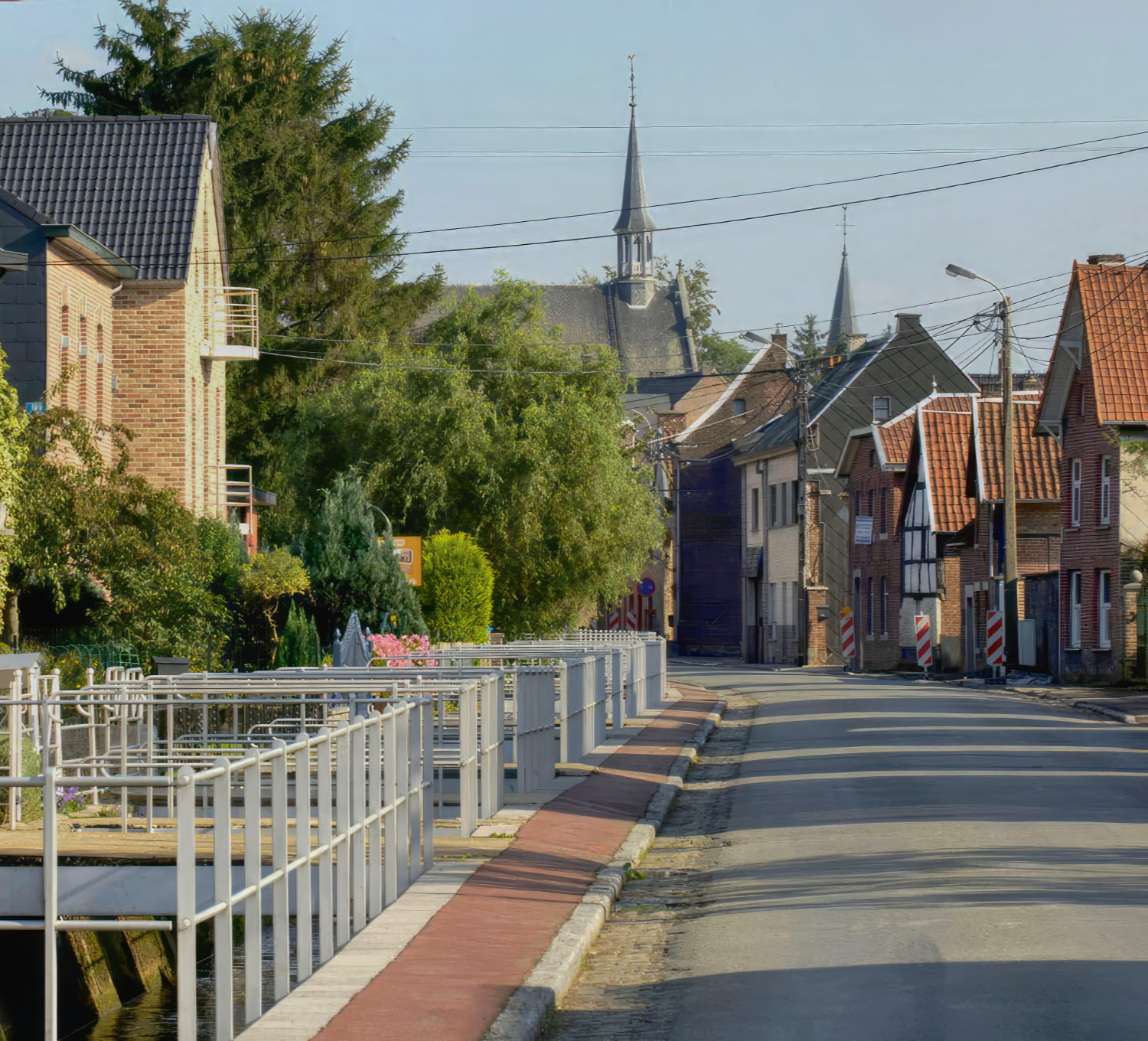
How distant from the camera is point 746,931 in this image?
30.9 feet

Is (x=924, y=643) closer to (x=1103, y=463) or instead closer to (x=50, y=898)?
(x=1103, y=463)

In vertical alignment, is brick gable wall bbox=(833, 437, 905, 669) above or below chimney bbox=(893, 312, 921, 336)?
below

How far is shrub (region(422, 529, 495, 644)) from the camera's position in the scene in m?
33.4

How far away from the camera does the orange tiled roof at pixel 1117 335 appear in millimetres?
38969

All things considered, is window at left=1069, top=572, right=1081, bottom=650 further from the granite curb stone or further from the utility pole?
the granite curb stone

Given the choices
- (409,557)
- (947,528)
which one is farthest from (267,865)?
(947,528)

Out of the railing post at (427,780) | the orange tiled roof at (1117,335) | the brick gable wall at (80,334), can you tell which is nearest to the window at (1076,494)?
the orange tiled roof at (1117,335)

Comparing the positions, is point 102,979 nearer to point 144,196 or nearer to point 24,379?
point 24,379

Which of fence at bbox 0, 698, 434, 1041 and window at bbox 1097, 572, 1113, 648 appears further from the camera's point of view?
window at bbox 1097, 572, 1113, 648

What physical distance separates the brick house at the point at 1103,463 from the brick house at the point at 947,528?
4.80ft

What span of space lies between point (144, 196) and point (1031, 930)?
27.5 meters

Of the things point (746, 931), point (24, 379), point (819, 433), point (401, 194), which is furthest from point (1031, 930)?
point (819, 433)

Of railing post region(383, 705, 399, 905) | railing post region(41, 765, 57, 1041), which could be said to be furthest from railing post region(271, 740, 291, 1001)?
railing post region(383, 705, 399, 905)

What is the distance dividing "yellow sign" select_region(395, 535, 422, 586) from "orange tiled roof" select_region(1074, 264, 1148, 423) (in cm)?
1769
